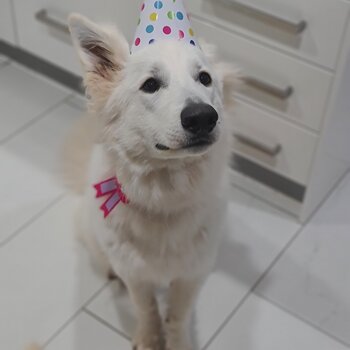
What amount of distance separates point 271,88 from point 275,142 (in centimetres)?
20

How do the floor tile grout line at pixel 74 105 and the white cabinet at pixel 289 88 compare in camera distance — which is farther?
the floor tile grout line at pixel 74 105

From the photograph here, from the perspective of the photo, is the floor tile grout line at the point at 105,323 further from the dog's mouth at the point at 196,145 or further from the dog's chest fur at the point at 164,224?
the dog's mouth at the point at 196,145

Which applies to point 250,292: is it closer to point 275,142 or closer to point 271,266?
point 271,266

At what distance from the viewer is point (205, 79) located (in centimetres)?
121

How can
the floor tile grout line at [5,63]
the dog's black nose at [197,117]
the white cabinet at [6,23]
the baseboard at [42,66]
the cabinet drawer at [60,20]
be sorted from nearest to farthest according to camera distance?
the dog's black nose at [197,117], the cabinet drawer at [60,20], the white cabinet at [6,23], the baseboard at [42,66], the floor tile grout line at [5,63]

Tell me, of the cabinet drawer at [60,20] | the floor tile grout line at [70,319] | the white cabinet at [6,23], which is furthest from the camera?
the white cabinet at [6,23]

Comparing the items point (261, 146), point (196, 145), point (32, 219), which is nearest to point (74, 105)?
point (32, 219)

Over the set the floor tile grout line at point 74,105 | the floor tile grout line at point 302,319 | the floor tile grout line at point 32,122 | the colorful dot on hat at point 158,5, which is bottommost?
the floor tile grout line at point 302,319

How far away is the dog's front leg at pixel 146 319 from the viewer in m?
1.51

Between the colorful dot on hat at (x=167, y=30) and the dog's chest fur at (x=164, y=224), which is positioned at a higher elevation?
the colorful dot on hat at (x=167, y=30)

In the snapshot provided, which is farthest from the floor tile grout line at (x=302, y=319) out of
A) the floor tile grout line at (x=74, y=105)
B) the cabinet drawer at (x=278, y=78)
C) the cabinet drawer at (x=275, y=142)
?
the floor tile grout line at (x=74, y=105)

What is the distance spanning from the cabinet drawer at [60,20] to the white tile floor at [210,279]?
36cm

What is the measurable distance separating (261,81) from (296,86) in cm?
11

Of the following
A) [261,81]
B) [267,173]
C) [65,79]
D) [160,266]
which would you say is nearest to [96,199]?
[160,266]
